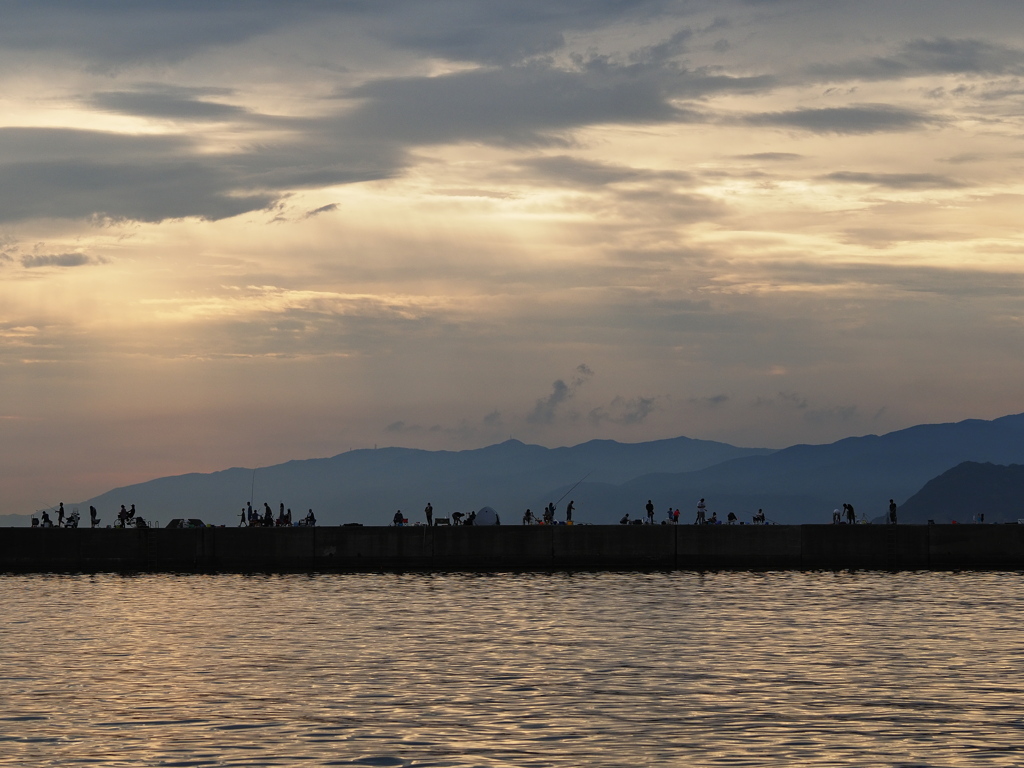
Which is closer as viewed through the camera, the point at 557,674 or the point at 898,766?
the point at 898,766

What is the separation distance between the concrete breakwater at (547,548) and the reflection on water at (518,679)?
20078 millimetres

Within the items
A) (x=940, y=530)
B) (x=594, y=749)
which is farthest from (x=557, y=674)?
(x=940, y=530)

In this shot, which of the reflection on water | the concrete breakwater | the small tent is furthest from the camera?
the small tent

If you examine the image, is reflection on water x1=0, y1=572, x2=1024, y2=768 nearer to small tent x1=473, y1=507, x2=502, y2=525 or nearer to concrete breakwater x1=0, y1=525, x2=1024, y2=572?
concrete breakwater x1=0, y1=525, x2=1024, y2=572

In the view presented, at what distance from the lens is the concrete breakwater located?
262ft

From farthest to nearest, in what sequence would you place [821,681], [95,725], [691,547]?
1. [691,547]
2. [821,681]
3. [95,725]

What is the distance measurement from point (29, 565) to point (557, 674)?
186 ft

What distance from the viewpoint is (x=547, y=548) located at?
80438mm

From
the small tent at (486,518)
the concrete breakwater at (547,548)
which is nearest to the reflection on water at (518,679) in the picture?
the concrete breakwater at (547,548)

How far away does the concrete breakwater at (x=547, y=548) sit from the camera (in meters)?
79.9

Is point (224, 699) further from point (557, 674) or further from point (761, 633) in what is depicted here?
point (761, 633)

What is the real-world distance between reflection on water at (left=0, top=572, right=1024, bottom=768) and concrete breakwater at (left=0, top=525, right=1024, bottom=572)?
2008 centimetres

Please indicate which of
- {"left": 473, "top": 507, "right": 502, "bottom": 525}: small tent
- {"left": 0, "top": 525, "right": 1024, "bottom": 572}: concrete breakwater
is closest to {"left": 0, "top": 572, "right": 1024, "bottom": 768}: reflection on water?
{"left": 0, "top": 525, "right": 1024, "bottom": 572}: concrete breakwater

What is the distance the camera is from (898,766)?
69.8ft
